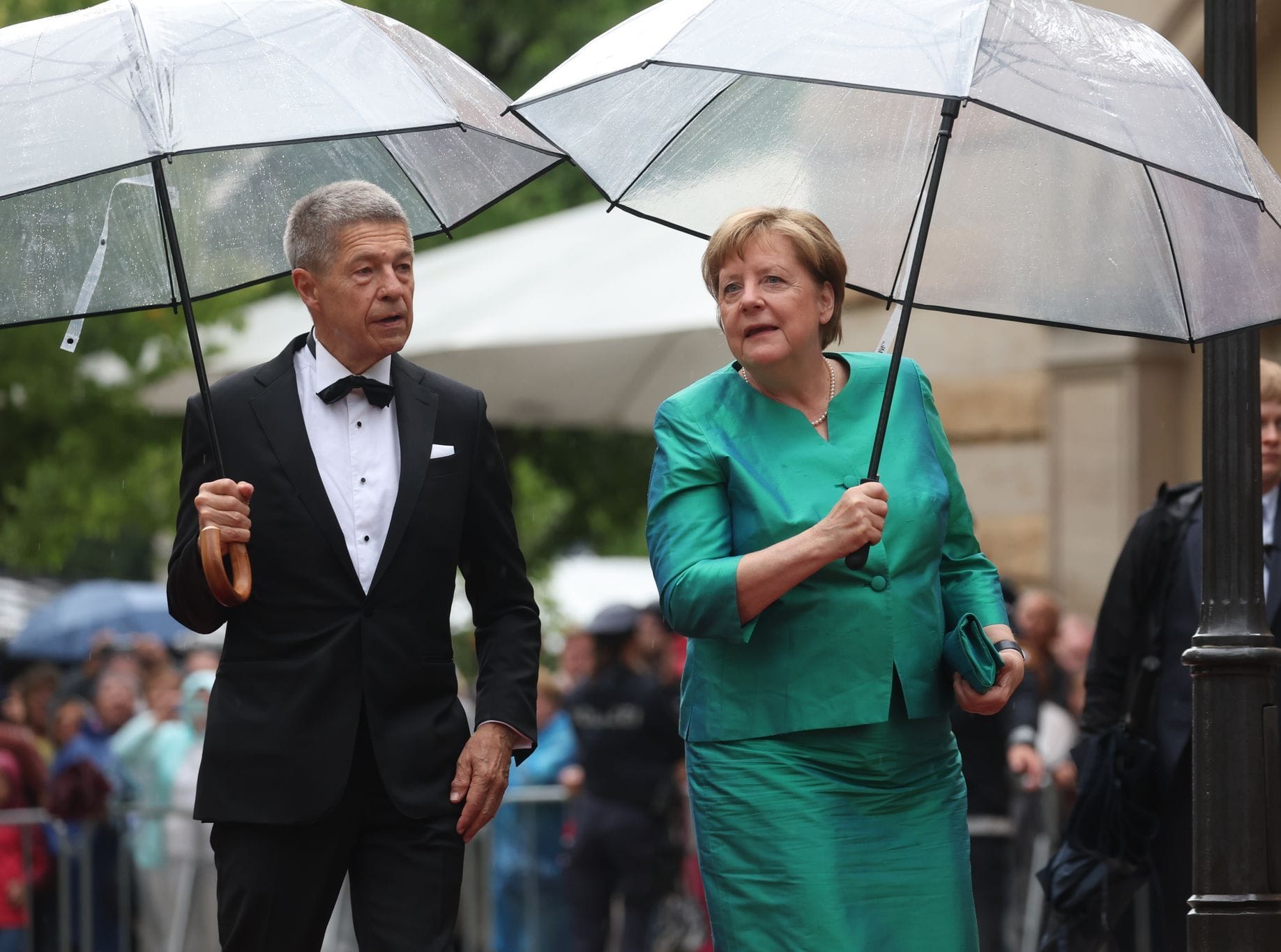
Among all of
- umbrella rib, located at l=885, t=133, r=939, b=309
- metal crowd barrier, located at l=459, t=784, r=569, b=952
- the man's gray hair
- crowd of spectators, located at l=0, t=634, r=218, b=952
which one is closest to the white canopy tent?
metal crowd barrier, located at l=459, t=784, r=569, b=952

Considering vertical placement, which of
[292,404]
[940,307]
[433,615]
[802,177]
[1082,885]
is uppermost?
[802,177]

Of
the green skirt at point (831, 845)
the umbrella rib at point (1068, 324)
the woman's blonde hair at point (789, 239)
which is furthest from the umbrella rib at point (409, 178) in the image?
the green skirt at point (831, 845)

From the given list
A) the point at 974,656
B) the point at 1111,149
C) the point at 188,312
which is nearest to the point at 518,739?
the point at 974,656

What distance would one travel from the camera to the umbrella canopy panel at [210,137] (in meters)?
4.47

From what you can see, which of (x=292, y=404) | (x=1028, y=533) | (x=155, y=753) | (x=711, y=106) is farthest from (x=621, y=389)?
(x=292, y=404)

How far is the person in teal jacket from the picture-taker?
4.32m

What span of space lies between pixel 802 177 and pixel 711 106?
11.4 inches

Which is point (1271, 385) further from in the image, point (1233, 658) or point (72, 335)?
point (72, 335)

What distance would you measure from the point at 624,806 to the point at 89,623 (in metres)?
15.0

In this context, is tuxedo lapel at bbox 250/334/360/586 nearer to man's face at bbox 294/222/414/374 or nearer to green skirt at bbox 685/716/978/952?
man's face at bbox 294/222/414/374

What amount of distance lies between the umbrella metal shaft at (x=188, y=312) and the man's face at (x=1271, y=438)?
10.3 feet

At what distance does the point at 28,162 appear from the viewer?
14.7 feet

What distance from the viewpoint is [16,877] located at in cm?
1120

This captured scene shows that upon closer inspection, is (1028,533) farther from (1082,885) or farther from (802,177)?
(802,177)
